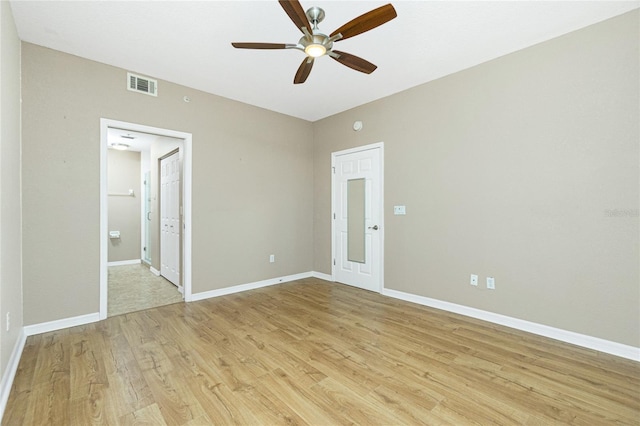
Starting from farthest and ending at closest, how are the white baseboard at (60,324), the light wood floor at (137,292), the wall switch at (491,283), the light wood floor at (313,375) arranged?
the light wood floor at (137,292) → the wall switch at (491,283) → the white baseboard at (60,324) → the light wood floor at (313,375)

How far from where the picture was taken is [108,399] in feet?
6.01

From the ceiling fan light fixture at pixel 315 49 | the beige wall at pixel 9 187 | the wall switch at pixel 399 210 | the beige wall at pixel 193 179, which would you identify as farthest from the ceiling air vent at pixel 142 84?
the wall switch at pixel 399 210

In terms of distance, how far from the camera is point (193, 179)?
3.90 metres

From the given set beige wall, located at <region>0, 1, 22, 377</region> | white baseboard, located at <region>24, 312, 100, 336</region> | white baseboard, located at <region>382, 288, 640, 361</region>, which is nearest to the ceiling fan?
beige wall, located at <region>0, 1, 22, 377</region>

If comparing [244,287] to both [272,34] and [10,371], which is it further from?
[272,34]

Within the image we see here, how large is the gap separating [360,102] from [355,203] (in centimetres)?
159

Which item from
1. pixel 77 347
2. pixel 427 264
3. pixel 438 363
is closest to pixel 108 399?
pixel 77 347

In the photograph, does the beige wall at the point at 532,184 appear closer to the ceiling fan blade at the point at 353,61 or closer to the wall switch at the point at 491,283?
the wall switch at the point at 491,283

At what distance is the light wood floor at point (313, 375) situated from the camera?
171cm

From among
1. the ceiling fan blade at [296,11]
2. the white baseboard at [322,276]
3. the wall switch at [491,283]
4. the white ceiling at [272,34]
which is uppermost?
the white ceiling at [272,34]

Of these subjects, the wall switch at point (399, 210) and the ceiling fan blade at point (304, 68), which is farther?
the wall switch at point (399, 210)

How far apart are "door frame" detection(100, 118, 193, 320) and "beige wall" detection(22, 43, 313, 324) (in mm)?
54

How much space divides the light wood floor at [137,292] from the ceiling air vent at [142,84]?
2.71 meters

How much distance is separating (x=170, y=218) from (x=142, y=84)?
7.14 feet
